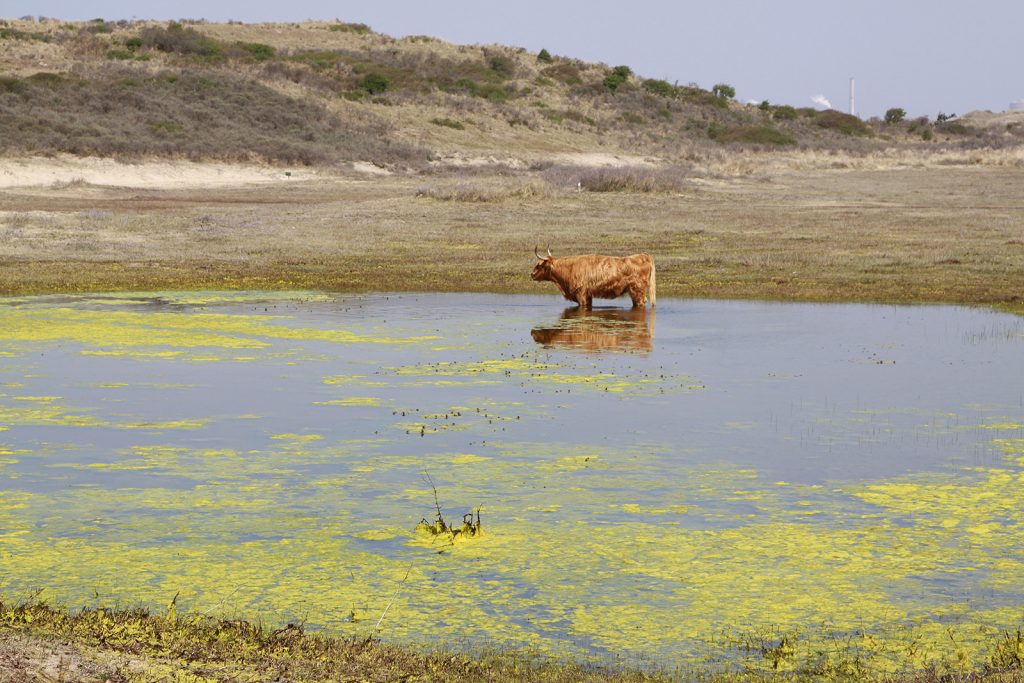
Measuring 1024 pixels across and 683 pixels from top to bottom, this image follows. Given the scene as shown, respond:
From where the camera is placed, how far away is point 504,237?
3512 cm

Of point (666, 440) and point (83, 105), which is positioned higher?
point (83, 105)

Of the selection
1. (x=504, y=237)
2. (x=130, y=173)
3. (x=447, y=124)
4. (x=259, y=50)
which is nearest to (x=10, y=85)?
(x=130, y=173)

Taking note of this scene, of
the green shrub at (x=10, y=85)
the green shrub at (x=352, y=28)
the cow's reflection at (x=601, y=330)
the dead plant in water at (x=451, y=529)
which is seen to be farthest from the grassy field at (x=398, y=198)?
the green shrub at (x=352, y=28)

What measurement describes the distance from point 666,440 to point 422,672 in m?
6.45

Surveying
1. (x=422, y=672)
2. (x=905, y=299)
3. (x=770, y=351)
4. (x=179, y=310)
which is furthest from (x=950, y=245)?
(x=422, y=672)

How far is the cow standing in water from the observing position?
2247cm

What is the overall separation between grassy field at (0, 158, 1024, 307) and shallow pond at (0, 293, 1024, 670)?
649 centimetres

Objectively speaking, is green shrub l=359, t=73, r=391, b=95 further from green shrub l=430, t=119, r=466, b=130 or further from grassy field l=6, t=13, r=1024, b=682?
green shrub l=430, t=119, r=466, b=130

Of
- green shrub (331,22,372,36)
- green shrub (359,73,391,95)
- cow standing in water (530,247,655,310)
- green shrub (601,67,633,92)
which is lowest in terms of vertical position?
cow standing in water (530,247,655,310)

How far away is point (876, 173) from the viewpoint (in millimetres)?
68312

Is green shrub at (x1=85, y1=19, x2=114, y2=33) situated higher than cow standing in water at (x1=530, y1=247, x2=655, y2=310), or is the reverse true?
green shrub at (x1=85, y1=19, x2=114, y2=33)

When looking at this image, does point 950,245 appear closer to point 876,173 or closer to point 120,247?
point 120,247

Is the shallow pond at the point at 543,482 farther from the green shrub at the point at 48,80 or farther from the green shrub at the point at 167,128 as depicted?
the green shrub at the point at 48,80

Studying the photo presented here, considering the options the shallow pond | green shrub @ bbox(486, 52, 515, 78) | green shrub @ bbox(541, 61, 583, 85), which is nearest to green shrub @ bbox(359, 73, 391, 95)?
green shrub @ bbox(486, 52, 515, 78)
